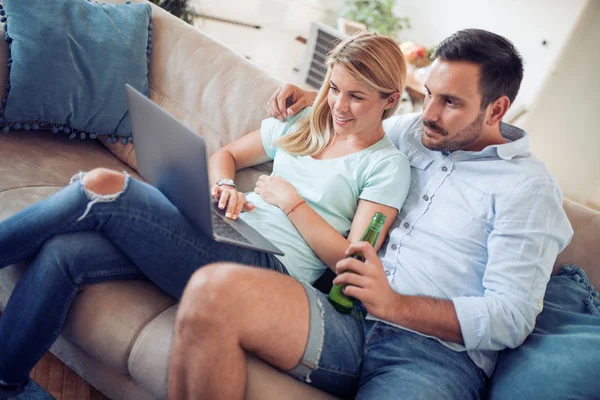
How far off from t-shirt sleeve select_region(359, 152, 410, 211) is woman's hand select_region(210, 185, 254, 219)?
0.36 metres

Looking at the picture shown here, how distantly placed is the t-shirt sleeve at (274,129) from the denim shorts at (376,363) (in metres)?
0.66

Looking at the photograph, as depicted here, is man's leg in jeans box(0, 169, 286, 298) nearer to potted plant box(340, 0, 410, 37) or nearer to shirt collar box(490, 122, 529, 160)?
shirt collar box(490, 122, 529, 160)

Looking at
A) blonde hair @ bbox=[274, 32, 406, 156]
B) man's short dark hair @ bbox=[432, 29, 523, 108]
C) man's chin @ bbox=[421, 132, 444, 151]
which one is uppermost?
man's short dark hair @ bbox=[432, 29, 523, 108]

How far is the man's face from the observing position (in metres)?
1.18

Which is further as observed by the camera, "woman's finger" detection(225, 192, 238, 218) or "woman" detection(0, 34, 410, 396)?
"woman's finger" detection(225, 192, 238, 218)

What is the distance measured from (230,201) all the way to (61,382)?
758mm

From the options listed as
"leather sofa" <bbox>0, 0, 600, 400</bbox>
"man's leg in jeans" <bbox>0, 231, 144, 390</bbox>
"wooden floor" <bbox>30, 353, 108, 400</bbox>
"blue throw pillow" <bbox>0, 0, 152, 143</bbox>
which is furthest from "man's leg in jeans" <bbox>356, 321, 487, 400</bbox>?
"blue throw pillow" <bbox>0, 0, 152, 143</bbox>

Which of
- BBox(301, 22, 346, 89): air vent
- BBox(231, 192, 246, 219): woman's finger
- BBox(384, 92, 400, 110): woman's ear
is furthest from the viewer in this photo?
BBox(301, 22, 346, 89): air vent

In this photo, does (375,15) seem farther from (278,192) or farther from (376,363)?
(376,363)

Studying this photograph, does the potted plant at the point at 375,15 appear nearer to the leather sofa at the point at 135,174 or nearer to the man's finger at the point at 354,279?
the leather sofa at the point at 135,174

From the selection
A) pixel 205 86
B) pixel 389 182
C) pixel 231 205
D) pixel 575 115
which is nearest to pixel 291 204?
pixel 231 205

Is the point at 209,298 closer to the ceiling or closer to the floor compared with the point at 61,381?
closer to the ceiling

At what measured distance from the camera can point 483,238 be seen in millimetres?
1160

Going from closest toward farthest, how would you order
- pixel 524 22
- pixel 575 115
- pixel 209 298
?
pixel 209 298, pixel 575 115, pixel 524 22
